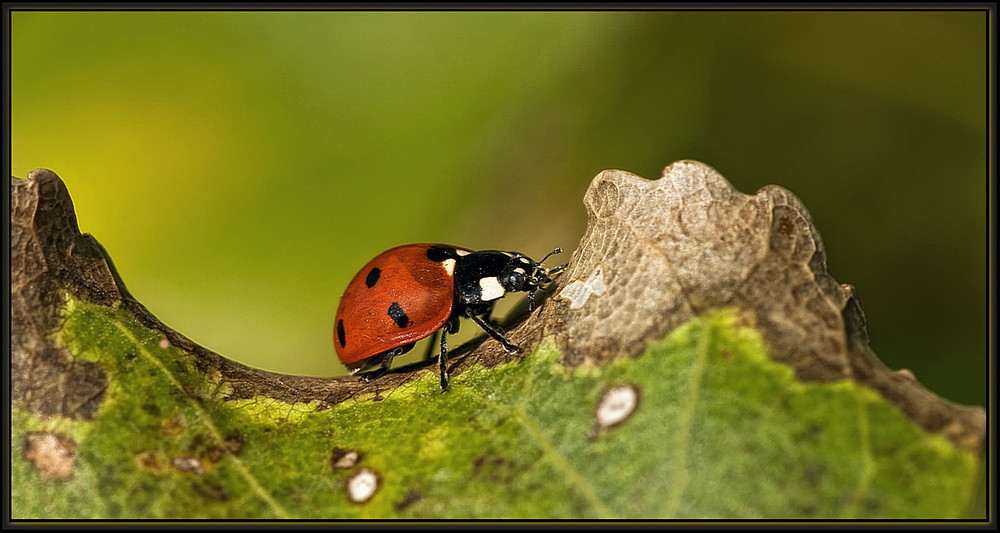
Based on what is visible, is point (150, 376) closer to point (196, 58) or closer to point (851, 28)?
point (196, 58)

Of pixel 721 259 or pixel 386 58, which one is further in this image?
pixel 386 58

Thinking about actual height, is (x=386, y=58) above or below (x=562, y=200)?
above

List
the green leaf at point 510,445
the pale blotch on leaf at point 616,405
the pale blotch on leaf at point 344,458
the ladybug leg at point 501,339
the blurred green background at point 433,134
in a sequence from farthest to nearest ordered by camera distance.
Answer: the blurred green background at point 433,134 → the ladybug leg at point 501,339 → the pale blotch on leaf at point 344,458 → the pale blotch on leaf at point 616,405 → the green leaf at point 510,445

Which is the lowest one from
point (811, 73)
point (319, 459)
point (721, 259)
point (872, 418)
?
point (319, 459)

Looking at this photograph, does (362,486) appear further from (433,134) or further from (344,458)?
(433,134)

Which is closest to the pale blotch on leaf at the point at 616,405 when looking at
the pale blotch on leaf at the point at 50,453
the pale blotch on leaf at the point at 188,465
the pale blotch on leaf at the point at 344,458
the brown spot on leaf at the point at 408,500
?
the brown spot on leaf at the point at 408,500

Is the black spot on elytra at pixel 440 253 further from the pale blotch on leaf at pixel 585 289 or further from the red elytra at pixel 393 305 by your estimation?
the pale blotch on leaf at pixel 585 289

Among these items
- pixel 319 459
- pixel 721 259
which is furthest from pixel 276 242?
pixel 721 259

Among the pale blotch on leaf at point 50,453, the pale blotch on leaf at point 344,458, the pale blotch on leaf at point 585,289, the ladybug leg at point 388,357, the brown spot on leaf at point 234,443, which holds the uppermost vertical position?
the pale blotch on leaf at point 585,289
